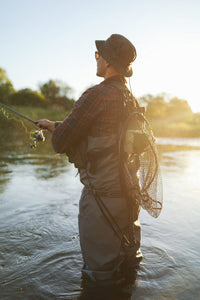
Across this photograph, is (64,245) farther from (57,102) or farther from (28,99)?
(57,102)

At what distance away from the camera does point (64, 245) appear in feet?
14.3

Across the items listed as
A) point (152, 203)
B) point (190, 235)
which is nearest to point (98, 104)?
point (152, 203)

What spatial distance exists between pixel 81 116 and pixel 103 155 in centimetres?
43

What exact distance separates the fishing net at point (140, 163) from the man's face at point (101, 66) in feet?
1.84

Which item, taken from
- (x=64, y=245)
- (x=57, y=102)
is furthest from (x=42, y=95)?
(x=64, y=245)

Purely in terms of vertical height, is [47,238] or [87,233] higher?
[87,233]

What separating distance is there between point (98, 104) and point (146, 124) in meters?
0.70

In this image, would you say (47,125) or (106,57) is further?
(47,125)

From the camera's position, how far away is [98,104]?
270 centimetres

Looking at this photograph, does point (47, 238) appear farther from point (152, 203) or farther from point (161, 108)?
point (161, 108)

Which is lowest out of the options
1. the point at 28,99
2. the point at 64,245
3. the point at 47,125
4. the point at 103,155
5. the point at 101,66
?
the point at 64,245

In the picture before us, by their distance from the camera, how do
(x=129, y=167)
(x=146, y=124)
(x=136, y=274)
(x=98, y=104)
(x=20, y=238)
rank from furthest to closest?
(x=20, y=238) → (x=136, y=274) → (x=146, y=124) → (x=129, y=167) → (x=98, y=104)

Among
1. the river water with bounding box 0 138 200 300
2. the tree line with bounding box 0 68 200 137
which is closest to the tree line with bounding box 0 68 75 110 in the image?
the tree line with bounding box 0 68 200 137

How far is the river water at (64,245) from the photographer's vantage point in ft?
10.6
